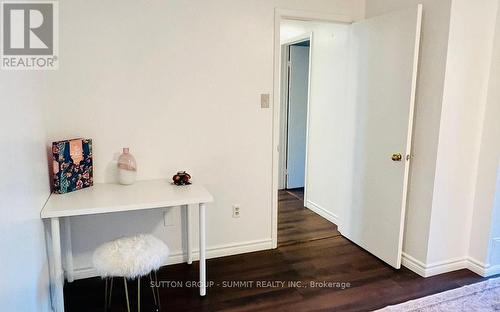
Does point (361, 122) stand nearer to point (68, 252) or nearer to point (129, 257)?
point (129, 257)

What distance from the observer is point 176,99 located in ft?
8.77

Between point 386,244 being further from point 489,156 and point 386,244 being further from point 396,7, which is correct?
point 396,7

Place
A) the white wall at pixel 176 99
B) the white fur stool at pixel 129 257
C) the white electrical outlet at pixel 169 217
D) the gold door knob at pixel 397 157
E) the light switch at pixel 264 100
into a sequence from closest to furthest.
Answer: the white fur stool at pixel 129 257
the white wall at pixel 176 99
the gold door knob at pixel 397 157
the white electrical outlet at pixel 169 217
the light switch at pixel 264 100

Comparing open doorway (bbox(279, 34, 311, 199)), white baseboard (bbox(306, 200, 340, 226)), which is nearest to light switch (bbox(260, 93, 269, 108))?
white baseboard (bbox(306, 200, 340, 226))

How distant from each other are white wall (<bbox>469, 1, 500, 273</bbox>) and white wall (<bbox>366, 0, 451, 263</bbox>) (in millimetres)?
433

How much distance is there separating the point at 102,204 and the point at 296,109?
3.43 m

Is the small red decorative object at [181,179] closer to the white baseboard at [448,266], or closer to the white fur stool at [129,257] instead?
the white fur stool at [129,257]

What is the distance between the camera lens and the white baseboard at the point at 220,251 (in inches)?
104

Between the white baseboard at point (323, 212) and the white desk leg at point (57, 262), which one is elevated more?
the white desk leg at point (57, 262)

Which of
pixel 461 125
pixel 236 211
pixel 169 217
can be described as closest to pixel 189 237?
pixel 169 217

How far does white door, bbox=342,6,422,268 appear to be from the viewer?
259 centimetres

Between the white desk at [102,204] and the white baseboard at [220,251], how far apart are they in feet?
0.39

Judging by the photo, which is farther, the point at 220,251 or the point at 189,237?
the point at 220,251

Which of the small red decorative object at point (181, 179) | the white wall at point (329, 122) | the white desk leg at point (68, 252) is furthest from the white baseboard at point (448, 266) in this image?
the white desk leg at point (68, 252)
